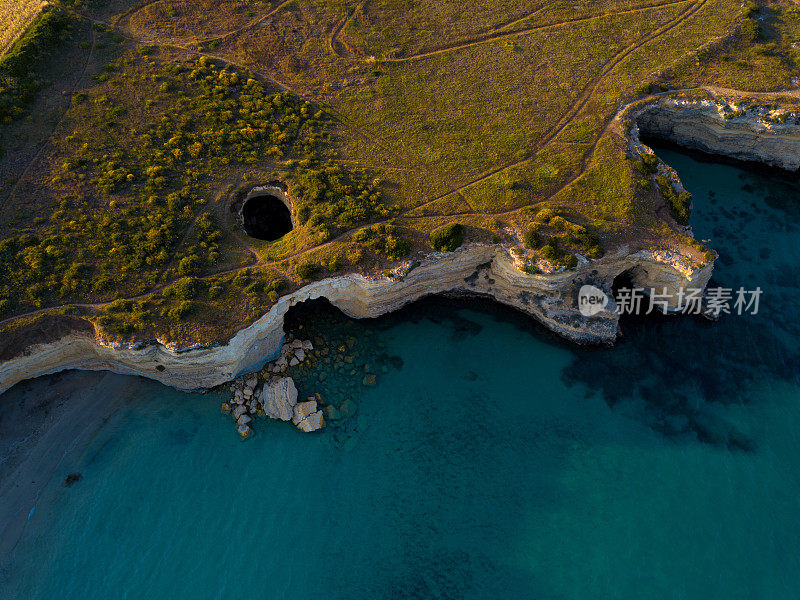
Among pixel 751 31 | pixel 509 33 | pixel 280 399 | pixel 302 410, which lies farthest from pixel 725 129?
pixel 280 399

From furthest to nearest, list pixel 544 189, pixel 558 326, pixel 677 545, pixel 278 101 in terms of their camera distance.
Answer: pixel 278 101 → pixel 544 189 → pixel 558 326 → pixel 677 545

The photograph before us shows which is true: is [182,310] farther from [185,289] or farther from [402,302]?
[402,302]

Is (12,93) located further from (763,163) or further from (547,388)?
(763,163)

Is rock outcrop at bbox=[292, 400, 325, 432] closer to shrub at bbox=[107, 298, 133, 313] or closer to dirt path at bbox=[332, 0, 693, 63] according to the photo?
shrub at bbox=[107, 298, 133, 313]

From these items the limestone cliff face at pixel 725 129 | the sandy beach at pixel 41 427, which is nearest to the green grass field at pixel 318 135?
the limestone cliff face at pixel 725 129

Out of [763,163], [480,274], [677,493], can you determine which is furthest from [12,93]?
[763,163]

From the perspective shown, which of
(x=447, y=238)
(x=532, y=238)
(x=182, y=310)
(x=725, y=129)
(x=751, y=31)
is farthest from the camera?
(x=751, y=31)

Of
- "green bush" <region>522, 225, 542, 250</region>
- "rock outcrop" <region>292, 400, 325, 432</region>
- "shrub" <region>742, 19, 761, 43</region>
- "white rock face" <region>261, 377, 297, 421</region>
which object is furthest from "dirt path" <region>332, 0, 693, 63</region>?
"rock outcrop" <region>292, 400, 325, 432</region>
